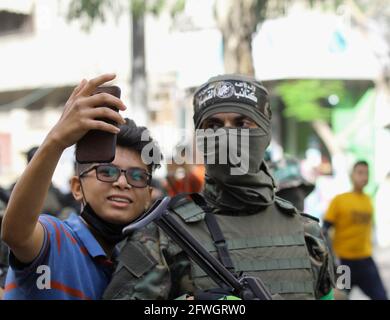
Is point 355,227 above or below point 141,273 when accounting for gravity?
above

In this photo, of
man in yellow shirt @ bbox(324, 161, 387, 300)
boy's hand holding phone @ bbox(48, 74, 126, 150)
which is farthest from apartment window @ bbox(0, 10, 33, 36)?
boy's hand holding phone @ bbox(48, 74, 126, 150)

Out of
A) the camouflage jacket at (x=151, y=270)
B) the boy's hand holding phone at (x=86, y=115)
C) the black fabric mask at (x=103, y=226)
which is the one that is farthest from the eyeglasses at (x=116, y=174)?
the boy's hand holding phone at (x=86, y=115)

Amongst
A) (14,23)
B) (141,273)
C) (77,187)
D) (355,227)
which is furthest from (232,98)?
(14,23)

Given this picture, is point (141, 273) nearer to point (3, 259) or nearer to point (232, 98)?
point (232, 98)

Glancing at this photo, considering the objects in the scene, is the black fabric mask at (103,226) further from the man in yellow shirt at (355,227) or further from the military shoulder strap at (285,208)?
the man in yellow shirt at (355,227)

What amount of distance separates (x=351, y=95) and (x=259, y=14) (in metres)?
10.3

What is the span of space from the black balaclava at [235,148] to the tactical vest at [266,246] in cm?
6

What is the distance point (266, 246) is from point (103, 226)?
60cm

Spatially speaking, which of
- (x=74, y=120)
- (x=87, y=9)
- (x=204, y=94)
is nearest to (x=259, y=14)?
(x=87, y=9)

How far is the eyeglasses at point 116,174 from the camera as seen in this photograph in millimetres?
2562

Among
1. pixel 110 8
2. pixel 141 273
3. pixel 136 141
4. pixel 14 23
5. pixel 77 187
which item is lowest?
pixel 141 273

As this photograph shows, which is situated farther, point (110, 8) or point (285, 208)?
point (110, 8)

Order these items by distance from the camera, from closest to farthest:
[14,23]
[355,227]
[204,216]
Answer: [204,216]
[355,227]
[14,23]

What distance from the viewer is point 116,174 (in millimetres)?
2566
